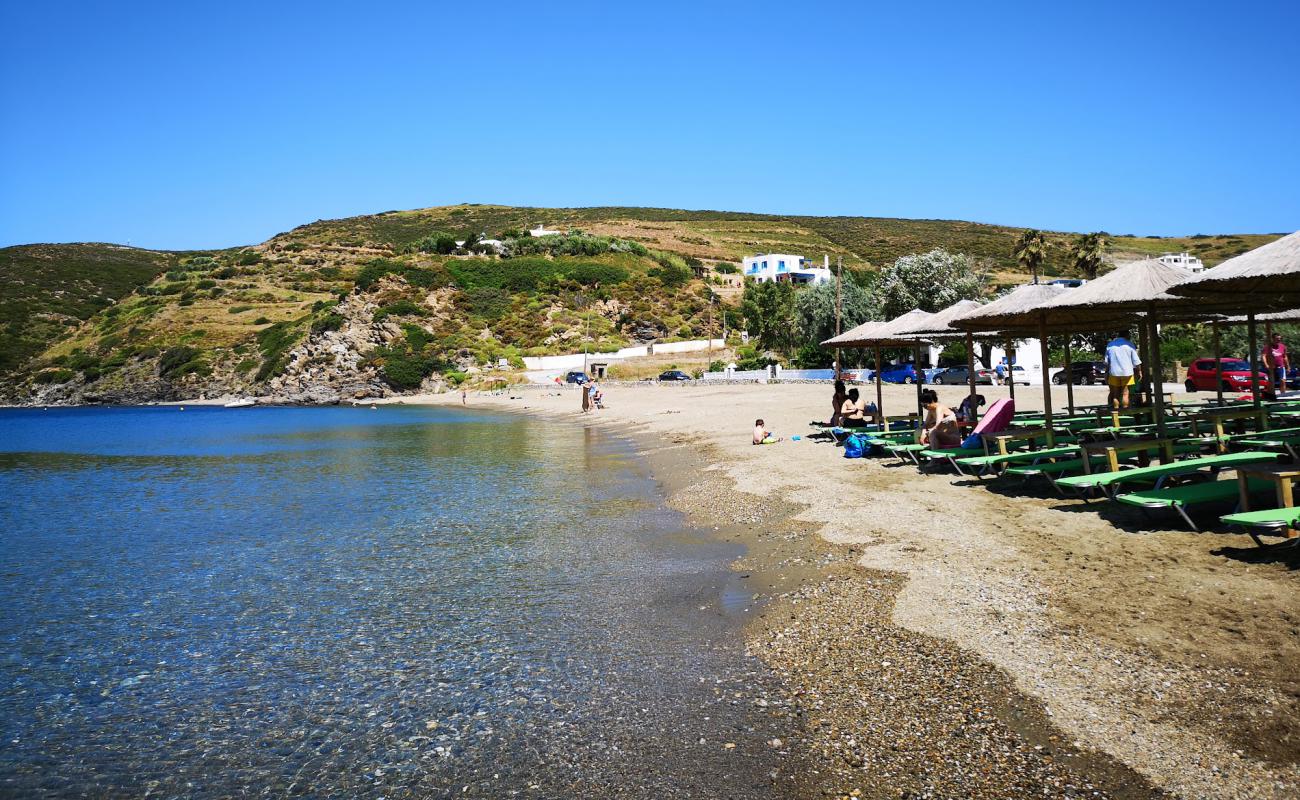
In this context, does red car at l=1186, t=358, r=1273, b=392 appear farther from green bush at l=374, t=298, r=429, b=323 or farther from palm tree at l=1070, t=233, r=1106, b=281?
green bush at l=374, t=298, r=429, b=323

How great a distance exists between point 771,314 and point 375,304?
37.1 metres

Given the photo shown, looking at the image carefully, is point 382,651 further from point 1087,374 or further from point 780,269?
point 780,269

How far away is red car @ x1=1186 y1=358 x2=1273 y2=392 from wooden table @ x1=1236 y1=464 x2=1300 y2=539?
2079 cm

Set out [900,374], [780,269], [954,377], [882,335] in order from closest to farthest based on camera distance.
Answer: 1. [882,335]
2. [954,377]
3. [900,374]
4. [780,269]

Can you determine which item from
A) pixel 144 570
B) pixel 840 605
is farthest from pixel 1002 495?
pixel 144 570

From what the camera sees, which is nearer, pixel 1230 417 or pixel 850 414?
pixel 1230 417

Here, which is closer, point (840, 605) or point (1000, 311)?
point (840, 605)

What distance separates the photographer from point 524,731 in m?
5.05

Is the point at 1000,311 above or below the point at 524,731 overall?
above

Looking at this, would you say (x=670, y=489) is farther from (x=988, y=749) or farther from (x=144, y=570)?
(x=988, y=749)

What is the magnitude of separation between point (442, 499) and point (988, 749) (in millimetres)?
12484

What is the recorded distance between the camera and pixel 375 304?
76.4 metres

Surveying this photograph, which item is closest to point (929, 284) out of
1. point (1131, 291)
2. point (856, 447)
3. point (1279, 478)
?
point (856, 447)

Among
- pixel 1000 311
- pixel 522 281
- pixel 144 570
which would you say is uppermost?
pixel 522 281
